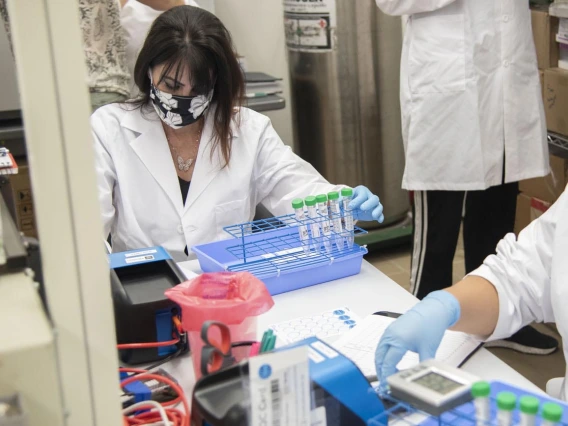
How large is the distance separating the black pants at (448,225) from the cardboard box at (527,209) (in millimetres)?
421

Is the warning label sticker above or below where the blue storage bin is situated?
above

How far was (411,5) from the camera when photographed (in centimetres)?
227

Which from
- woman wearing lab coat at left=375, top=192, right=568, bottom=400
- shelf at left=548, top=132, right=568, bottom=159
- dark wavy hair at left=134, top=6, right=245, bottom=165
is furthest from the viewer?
shelf at left=548, top=132, right=568, bottom=159

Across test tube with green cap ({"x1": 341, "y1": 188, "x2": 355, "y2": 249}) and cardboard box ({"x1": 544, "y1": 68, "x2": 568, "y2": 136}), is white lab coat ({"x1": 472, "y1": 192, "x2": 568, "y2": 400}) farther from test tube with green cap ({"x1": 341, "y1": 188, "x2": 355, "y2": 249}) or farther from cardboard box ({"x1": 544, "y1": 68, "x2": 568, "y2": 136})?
cardboard box ({"x1": 544, "y1": 68, "x2": 568, "y2": 136})

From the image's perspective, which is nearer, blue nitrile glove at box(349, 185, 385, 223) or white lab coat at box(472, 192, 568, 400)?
white lab coat at box(472, 192, 568, 400)

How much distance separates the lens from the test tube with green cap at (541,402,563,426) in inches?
29.0

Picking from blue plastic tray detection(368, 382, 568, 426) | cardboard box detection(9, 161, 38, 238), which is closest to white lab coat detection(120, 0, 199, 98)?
cardboard box detection(9, 161, 38, 238)

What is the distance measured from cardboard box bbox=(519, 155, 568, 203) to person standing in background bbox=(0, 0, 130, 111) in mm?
1590

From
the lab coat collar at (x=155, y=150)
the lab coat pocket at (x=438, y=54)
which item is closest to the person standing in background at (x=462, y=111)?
the lab coat pocket at (x=438, y=54)

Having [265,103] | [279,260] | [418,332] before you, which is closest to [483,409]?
[418,332]

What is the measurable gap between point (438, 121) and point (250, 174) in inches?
28.8

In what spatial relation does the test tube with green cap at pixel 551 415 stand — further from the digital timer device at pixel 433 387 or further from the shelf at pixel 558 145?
the shelf at pixel 558 145

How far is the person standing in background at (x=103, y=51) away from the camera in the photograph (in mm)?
2236

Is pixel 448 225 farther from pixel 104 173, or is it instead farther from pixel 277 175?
pixel 104 173
